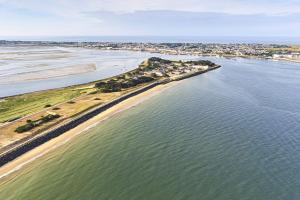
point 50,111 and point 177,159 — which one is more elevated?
point 50,111

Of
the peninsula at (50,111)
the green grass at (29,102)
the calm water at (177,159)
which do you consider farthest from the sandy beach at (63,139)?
the green grass at (29,102)

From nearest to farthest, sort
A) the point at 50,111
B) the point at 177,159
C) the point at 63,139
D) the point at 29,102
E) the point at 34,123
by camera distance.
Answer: the point at 177,159 → the point at 63,139 → the point at 34,123 → the point at 50,111 → the point at 29,102

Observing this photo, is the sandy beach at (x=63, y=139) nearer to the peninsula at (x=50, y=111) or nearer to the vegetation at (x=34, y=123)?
the peninsula at (x=50, y=111)

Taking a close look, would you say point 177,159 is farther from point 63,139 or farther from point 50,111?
point 50,111

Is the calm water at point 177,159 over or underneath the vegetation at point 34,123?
underneath

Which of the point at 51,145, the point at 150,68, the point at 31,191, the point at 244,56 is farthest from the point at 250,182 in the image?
the point at 244,56

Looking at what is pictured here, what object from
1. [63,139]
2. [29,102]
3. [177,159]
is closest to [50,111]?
[63,139]

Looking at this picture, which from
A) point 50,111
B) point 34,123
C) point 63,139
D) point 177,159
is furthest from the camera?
point 50,111
